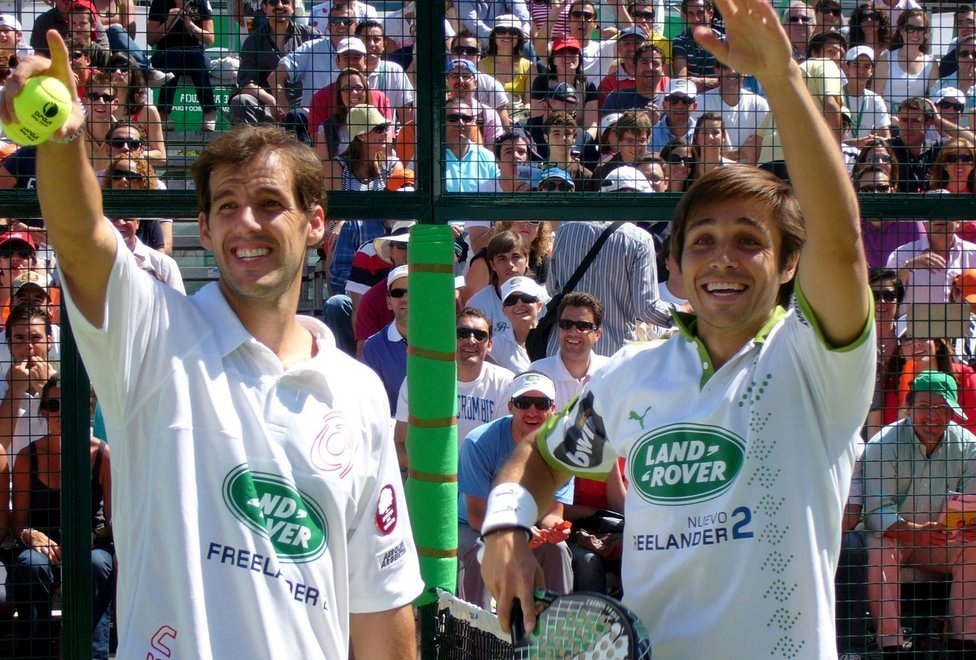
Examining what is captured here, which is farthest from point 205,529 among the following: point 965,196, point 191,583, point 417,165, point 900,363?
point 900,363

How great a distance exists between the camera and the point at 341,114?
16.8 feet

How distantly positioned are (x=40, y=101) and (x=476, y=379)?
4.33 metres

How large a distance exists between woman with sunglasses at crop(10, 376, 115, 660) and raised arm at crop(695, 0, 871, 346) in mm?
3197

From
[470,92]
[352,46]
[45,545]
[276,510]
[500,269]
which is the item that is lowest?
[45,545]

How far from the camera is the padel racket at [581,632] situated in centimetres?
257

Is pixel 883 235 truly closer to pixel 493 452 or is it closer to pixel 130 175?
pixel 493 452

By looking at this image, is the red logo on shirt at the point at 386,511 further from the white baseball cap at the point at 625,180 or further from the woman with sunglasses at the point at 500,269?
the woman with sunglasses at the point at 500,269

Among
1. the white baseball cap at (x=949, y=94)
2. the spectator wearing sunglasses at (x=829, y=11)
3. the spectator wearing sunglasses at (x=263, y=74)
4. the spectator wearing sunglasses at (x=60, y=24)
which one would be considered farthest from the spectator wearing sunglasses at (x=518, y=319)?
the white baseball cap at (x=949, y=94)

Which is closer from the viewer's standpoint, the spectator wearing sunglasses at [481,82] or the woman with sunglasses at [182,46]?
the woman with sunglasses at [182,46]

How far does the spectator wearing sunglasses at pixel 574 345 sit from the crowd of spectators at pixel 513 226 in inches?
0.5

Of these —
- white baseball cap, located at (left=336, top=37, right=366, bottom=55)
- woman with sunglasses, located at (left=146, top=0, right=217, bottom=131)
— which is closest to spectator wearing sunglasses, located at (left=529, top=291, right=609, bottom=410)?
white baseball cap, located at (left=336, top=37, right=366, bottom=55)

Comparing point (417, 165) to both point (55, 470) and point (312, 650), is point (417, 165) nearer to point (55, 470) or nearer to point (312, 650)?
point (55, 470)

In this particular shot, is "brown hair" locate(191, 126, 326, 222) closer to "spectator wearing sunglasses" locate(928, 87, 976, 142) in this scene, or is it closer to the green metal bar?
the green metal bar

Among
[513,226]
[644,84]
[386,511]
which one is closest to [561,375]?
[513,226]
